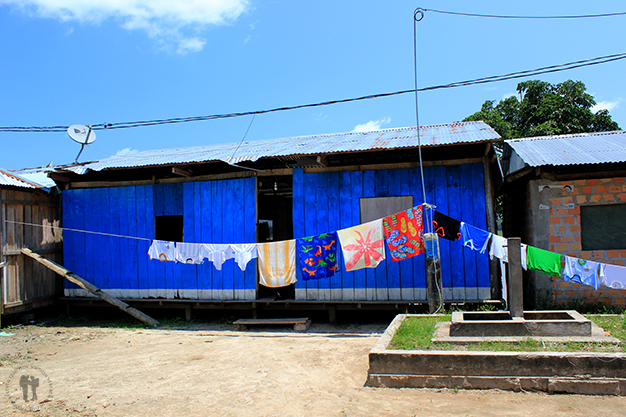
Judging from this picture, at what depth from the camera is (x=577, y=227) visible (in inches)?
297

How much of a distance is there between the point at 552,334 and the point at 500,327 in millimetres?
608

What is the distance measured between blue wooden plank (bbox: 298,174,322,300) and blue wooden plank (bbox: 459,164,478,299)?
2856mm

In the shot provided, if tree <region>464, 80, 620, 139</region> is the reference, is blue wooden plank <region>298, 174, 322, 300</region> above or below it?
below

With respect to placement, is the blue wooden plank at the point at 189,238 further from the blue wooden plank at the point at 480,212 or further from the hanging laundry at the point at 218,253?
the blue wooden plank at the point at 480,212

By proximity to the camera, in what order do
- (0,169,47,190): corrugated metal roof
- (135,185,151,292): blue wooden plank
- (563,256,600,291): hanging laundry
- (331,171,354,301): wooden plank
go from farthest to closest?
1. (135,185,151,292): blue wooden plank
2. (0,169,47,190): corrugated metal roof
3. (331,171,354,301): wooden plank
4. (563,256,600,291): hanging laundry

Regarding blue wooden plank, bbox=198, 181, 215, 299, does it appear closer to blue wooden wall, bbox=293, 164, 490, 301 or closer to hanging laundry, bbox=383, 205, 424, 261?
blue wooden wall, bbox=293, 164, 490, 301

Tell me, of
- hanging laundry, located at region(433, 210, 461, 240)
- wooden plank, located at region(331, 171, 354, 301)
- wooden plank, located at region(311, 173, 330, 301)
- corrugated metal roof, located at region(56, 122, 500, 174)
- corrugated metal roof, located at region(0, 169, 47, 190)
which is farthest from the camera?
corrugated metal roof, located at region(0, 169, 47, 190)

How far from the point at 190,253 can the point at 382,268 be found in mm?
3855

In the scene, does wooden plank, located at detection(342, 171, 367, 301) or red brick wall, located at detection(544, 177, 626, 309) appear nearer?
red brick wall, located at detection(544, 177, 626, 309)

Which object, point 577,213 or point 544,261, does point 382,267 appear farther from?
point 577,213

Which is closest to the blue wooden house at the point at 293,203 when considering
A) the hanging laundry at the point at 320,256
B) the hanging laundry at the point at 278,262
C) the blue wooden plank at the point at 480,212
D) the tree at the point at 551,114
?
the blue wooden plank at the point at 480,212

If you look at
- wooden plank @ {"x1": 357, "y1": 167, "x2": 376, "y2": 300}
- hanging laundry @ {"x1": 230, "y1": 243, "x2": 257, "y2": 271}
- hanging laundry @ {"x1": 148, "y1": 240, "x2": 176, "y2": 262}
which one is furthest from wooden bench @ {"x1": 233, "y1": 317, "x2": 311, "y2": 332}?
hanging laundry @ {"x1": 148, "y1": 240, "x2": 176, "y2": 262}

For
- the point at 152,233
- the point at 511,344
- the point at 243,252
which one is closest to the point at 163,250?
the point at 152,233

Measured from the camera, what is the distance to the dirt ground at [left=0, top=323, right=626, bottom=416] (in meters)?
4.25
